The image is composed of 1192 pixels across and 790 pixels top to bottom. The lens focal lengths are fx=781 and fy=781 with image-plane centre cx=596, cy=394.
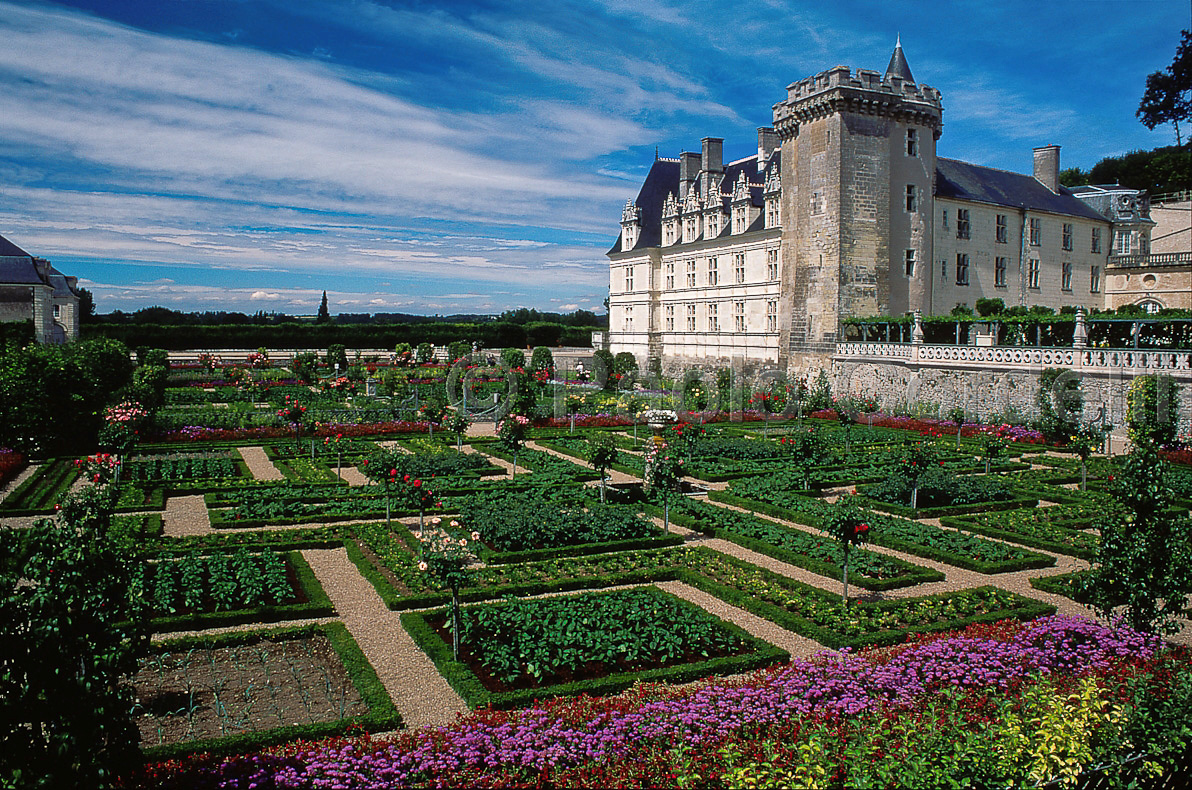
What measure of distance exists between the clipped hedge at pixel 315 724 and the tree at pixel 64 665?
1.11 metres

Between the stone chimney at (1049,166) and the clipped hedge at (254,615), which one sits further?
the stone chimney at (1049,166)

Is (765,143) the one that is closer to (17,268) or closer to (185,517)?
(185,517)

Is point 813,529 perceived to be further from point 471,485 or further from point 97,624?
point 97,624

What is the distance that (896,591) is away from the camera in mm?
11578

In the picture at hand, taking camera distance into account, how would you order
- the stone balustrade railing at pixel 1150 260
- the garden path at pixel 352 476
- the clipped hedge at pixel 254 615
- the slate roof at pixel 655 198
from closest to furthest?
the clipped hedge at pixel 254 615
the garden path at pixel 352 476
the stone balustrade railing at pixel 1150 260
the slate roof at pixel 655 198

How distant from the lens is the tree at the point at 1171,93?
143ft

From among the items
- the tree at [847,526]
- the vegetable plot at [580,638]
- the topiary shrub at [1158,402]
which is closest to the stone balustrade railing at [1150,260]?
the topiary shrub at [1158,402]

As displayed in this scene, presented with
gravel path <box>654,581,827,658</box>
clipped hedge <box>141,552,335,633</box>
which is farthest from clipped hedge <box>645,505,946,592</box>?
clipped hedge <box>141,552,335,633</box>

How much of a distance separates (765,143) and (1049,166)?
52.7ft

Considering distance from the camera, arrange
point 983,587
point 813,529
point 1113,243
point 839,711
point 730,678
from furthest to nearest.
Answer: point 1113,243, point 813,529, point 983,587, point 730,678, point 839,711

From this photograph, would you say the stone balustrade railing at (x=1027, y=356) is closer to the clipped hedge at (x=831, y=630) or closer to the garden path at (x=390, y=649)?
the clipped hedge at (x=831, y=630)

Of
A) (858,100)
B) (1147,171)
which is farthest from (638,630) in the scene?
(1147,171)

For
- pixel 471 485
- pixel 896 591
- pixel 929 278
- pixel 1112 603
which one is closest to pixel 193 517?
pixel 471 485

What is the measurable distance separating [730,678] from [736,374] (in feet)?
108
